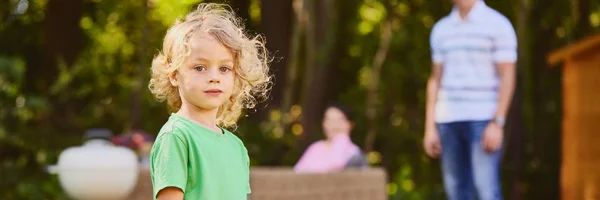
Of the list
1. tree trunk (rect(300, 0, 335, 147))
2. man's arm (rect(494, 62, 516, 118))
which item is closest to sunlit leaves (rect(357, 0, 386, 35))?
tree trunk (rect(300, 0, 335, 147))

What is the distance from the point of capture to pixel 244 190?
2.54 m

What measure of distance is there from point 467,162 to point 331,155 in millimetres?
1832

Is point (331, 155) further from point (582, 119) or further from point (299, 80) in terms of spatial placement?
point (299, 80)

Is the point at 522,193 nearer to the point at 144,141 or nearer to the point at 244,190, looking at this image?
the point at 144,141

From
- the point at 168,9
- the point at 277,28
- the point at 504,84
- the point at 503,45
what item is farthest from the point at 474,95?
the point at 168,9

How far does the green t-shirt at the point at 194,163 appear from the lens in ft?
7.82

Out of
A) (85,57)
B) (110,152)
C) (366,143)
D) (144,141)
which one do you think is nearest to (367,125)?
(366,143)

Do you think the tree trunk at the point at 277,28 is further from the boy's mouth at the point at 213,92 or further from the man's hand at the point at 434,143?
the boy's mouth at the point at 213,92

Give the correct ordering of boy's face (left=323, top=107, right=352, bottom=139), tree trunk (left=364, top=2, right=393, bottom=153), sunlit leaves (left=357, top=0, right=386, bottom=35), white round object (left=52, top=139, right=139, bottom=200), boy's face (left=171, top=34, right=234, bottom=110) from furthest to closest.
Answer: sunlit leaves (left=357, top=0, right=386, bottom=35) < tree trunk (left=364, top=2, right=393, bottom=153) < boy's face (left=323, top=107, right=352, bottom=139) < white round object (left=52, top=139, right=139, bottom=200) < boy's face (left=171, top=34, right=234, bottom=110)

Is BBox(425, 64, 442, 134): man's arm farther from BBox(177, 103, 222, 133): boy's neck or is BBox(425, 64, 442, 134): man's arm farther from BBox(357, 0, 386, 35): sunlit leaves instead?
BBox(357, 0, 386, 35): sunlit leaves

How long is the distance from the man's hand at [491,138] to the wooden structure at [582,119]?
3.34 metres

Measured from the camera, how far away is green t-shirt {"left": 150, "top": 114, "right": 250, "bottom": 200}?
7.82 ft

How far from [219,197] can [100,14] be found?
11858 millimetres

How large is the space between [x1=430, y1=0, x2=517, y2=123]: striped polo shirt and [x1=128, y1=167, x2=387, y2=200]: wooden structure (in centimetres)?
82
